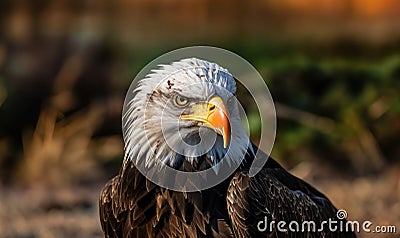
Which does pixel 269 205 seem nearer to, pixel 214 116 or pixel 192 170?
pixel 192 170

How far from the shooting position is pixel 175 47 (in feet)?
23.6

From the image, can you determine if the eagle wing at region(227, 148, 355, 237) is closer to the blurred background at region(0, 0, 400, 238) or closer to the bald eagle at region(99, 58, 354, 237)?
the bald eagle at region(99, 58, 354, 237)

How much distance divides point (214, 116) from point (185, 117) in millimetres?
183

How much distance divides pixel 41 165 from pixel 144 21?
1.40m

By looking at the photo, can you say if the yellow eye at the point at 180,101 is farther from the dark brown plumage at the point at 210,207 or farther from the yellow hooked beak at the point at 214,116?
the dark brown plumage at the point at 210,207

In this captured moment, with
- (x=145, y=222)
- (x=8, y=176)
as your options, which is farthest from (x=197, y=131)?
(x=8, y=176)

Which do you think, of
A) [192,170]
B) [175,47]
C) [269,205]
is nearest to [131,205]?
[192,170]

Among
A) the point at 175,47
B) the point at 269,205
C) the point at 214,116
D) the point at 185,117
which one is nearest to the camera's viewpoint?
the point at 214,116

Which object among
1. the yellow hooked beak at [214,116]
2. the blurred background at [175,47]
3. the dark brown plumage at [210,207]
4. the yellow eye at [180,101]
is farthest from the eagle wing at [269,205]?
the blurred background at [175,47]

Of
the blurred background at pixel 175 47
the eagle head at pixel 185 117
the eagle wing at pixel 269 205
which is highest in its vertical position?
the eagle head at pixel 185 117

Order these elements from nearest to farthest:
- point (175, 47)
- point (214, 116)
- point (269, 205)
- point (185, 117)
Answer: point (214, 116), point (185, 117), point (269, 205), point (175, 47)

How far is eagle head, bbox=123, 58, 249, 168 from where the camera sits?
386cm

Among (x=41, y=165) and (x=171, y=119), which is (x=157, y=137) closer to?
(x=171, y=119)

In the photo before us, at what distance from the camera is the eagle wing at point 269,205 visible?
156 inches
